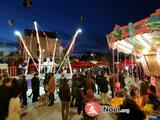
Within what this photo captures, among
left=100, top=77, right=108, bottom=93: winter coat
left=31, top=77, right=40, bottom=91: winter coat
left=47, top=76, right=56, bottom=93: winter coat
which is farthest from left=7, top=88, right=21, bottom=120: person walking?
left=31, top=77, right=40, bottom=91: winter coat

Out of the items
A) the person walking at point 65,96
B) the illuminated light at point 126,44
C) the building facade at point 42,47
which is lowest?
the person walking at point 65,96

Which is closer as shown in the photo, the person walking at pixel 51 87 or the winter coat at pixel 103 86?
the person walking at pixel 51 87

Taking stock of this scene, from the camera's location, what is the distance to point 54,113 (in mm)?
14211

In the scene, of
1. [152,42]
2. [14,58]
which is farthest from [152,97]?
[14,58]

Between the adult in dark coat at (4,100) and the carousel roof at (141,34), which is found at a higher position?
the carousel roof at (141,34)

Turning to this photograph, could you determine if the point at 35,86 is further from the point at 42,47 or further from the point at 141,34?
the point at 42,47

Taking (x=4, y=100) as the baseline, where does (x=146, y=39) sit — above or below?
above

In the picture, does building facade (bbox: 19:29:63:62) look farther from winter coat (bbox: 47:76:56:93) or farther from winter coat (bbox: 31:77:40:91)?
winter coat (bbox: 47:76:56:93)

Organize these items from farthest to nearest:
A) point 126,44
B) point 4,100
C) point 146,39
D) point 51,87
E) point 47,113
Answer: point 51,87 < point 126,44 < point 47,113 < point 146,39 < point 4,100

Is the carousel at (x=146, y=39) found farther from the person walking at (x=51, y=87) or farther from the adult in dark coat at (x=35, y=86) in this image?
the adult in dark coat at (x=35, y=86)

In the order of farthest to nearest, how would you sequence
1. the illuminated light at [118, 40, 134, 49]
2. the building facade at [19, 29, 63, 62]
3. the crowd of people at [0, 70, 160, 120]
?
the building facade at [19, 29, 63, 62] → the illuminated light at [118, 40, 134, 49] → the crowd of people at [0, 70, 160, 120]

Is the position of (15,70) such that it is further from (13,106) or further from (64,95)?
(13,106)

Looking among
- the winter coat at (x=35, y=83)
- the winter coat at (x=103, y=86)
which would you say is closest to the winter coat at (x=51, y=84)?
the winter coat at (x=35, y=83)

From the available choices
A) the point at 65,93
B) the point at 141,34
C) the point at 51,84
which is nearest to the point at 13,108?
the point at 65,93
